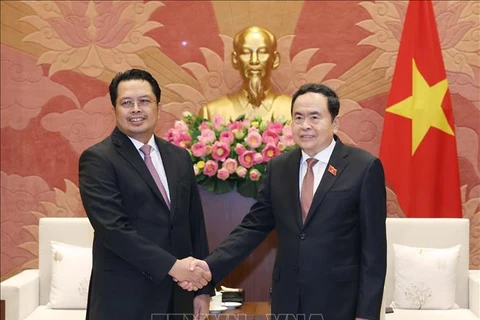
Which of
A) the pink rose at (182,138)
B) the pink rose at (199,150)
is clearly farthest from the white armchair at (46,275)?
the pink rose at (199,150)

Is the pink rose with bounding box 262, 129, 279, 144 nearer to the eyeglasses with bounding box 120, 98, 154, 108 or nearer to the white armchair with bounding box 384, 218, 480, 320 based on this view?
the white armchair with bounding box 384, 218, 480, 320

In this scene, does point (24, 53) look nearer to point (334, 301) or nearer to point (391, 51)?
point (391, 51)

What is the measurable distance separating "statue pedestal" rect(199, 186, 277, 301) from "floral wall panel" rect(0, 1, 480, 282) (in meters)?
1.33

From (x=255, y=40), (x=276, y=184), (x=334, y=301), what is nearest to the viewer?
(x=334, y=301)

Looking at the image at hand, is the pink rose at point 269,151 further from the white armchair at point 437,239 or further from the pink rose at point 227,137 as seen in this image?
the white armchair at point 437,239

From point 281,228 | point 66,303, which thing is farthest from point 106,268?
point 66,303

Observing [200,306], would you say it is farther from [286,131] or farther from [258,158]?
[286,131]

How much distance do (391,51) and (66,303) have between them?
264 centimetres

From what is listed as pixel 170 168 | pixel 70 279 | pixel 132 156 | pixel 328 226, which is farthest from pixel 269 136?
pixel 70 279

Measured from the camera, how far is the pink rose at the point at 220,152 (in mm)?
3699

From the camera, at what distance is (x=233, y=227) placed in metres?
3.81

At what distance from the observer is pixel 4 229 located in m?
5.07

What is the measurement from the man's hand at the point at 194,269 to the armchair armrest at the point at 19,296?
1.43 metres

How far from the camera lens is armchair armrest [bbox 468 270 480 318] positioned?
12.9 ft
